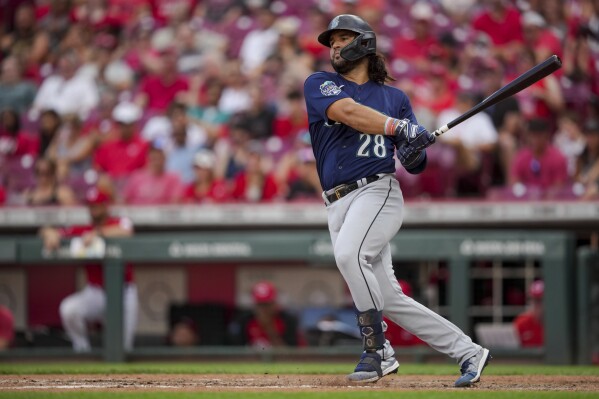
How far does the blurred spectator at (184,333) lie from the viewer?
8.70 metres

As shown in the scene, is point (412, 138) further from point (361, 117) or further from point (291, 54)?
point (291, 54)

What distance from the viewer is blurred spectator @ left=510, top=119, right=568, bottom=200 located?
31.1 feet

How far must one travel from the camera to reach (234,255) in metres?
8.70

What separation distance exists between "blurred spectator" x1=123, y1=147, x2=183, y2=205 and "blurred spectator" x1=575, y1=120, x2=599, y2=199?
351 cm

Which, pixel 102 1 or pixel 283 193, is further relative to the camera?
pixel 102 1

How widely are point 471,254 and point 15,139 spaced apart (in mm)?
5503

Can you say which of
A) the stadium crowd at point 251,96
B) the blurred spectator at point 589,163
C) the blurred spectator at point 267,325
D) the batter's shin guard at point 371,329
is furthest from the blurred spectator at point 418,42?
the batter's shin guard at point 371,329

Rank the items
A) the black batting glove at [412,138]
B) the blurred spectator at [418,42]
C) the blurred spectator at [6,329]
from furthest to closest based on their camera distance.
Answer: the blurred spectator at [418,42] < the blurred spectator at [6,329] < the black batting glove at [412,138]

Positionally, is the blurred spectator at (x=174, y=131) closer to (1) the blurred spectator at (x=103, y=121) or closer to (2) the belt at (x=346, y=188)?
(1) the blurred spectator at (x=103, y=121)

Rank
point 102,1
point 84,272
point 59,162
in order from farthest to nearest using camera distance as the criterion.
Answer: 1. point 102,1
2. point 59,162
3. point 84,272

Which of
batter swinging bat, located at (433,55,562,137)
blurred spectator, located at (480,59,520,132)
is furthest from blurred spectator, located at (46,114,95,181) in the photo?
batter swinging bat, located at (433,55,562,137)

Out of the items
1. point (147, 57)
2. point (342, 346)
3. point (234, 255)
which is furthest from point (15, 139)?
point (342, 346)

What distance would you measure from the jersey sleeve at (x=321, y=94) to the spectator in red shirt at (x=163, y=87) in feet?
22.4

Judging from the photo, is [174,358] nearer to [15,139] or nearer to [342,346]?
[342,346]
